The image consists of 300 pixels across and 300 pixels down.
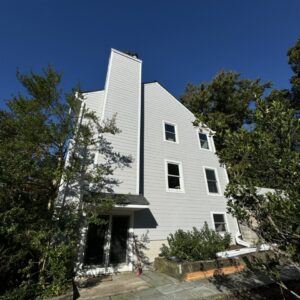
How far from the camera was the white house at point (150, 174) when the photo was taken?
764 cm

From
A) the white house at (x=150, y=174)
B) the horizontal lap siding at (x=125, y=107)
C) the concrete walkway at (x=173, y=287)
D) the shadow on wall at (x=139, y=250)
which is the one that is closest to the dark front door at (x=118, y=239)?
the white house at (x=150, y=174)

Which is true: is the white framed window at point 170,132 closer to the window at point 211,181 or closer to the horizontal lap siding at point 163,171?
the horizontal lap siding at point 163,171

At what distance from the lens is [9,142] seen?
5672 mm

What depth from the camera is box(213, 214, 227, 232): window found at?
10493 mm

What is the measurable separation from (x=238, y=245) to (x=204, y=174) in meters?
4.32

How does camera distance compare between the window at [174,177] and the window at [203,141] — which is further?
the window at [203,141]

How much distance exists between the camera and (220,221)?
35.2ft

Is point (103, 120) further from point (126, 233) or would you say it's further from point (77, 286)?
point (77, 286)

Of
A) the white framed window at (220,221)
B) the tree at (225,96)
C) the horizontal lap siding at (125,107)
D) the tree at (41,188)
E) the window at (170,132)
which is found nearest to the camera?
the tree at (41,188)

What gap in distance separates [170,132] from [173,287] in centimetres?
838

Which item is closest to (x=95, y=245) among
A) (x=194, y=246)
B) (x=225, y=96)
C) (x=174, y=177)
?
(x=194, y=246)

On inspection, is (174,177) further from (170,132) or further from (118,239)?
(118,239)

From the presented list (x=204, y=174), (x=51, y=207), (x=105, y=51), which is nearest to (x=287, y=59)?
(x=204, y=174)

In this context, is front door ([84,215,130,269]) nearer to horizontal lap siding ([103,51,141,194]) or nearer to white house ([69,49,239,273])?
white house ([69,49,239,273])
